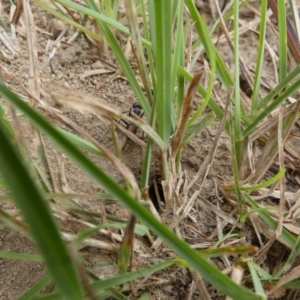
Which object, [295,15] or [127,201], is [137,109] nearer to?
[295,15]

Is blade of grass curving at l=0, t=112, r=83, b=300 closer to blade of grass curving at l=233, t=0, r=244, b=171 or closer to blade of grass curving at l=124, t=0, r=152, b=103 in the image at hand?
blade of grass curving at l=124, t=0, r=152, b=103

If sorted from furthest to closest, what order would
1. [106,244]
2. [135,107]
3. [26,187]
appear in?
[135,107] < [106,244] < [26,187]

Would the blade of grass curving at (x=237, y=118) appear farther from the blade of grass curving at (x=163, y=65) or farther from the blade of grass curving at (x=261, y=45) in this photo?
the blade of grass curving at (x=163, y=65)

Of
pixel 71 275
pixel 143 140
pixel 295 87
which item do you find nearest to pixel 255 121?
pixel 295 87

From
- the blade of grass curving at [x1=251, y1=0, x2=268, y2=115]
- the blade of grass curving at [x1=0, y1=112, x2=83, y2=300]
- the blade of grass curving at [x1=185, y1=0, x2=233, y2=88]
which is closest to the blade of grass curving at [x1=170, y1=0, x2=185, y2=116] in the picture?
the blade of grass curving at [x1=185, y1=0, x2=233, y2=88]

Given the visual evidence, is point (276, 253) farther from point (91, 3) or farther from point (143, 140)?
point (91, 3)

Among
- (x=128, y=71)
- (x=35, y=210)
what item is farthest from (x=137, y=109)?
(x=35, y=210)

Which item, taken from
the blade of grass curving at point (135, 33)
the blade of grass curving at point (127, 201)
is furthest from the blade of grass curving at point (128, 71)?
the blade of grass curving at point (127, 201)

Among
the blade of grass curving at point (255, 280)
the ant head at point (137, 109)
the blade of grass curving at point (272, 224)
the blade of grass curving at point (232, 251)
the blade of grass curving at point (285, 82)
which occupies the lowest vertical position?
the blade of grass curving at point (255, 280)
